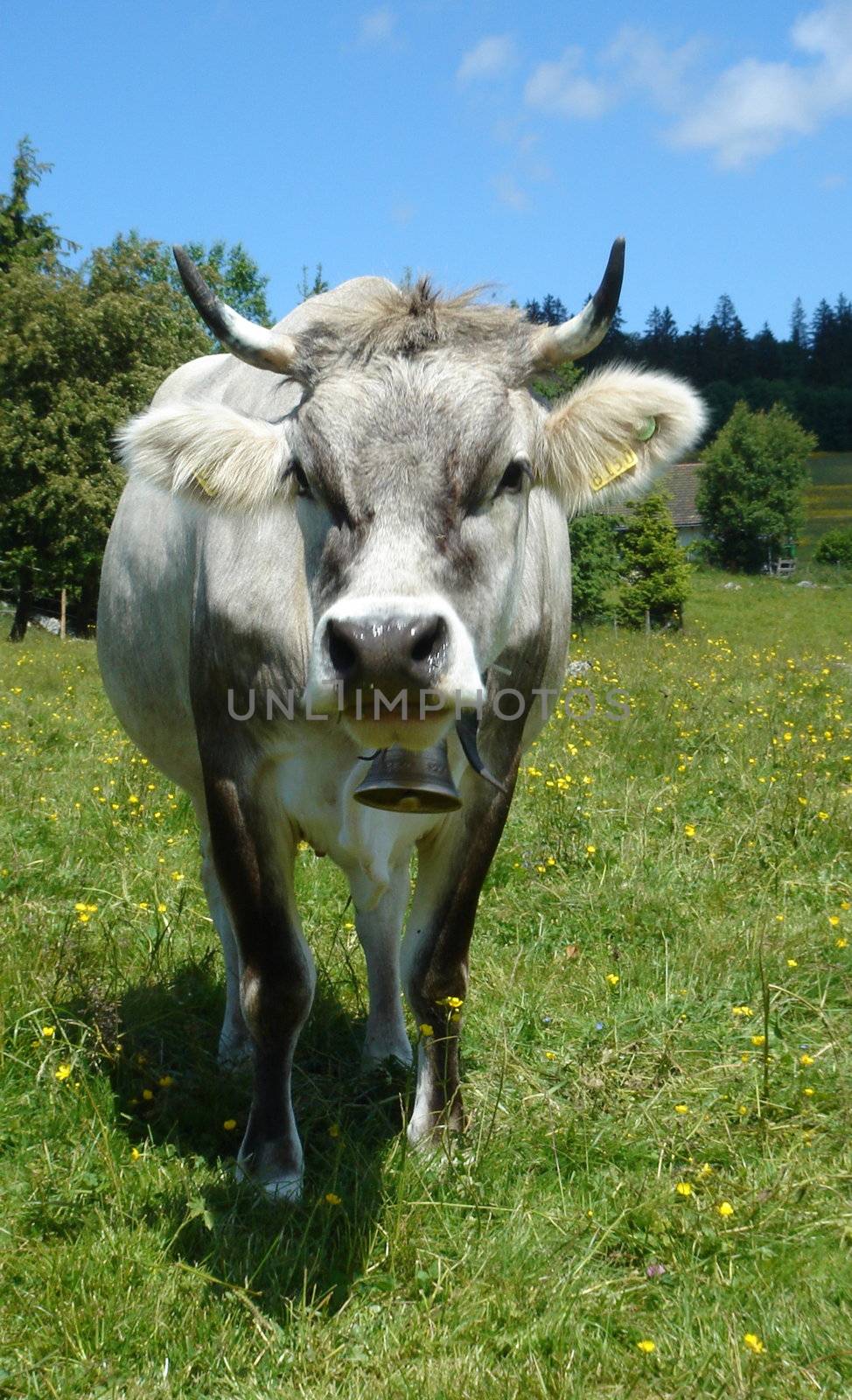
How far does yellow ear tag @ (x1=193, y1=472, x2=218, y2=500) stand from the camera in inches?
131

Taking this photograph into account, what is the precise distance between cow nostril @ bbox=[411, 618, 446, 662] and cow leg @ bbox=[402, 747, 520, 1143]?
1.22m

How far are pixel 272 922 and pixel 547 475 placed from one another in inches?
61.6

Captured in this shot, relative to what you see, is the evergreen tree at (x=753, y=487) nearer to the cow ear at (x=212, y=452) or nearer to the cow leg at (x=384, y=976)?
the cow leg at (x=384, y=976)

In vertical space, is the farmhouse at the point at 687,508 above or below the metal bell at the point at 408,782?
below

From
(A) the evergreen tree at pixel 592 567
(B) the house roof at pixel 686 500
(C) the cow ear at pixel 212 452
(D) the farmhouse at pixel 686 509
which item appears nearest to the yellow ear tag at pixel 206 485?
(C) the cow ear at pixel 212 452

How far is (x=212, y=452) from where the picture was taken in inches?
130

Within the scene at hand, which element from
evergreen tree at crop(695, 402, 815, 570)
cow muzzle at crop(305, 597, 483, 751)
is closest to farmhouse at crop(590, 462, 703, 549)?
evergreen tree at crop(695, 402, 815, 570)

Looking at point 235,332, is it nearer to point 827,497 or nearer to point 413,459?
point 413,459

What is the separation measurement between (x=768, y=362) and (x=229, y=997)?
133 m

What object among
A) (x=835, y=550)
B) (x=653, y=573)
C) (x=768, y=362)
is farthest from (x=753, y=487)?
(x=768, y=362)

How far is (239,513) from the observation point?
343 cm

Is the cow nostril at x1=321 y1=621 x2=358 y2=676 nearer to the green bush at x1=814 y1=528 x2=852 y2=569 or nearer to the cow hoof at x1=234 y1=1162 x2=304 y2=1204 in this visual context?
the cow hoof at x1=234 y1=1162 x2=304 y2=1204

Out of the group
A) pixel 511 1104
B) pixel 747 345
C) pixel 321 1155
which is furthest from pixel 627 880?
pixel 747 345

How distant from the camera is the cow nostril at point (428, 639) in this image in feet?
7.95
